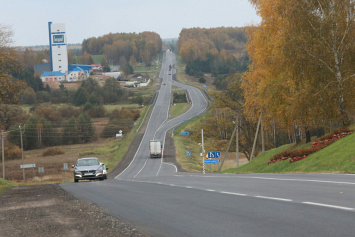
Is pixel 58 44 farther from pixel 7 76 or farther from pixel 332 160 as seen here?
pixel 332 160

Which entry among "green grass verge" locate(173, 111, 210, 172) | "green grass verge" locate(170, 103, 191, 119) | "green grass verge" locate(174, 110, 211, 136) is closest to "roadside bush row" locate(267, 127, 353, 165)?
"green grass verge" locate(173, 111, 210, 172)

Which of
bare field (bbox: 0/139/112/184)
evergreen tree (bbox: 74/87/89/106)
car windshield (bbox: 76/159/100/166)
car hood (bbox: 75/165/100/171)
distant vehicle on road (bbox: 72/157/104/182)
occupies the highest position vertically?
evergreen tree (bbox: 74/87/89/106)

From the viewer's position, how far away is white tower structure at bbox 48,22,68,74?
174750 mm

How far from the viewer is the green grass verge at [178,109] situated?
11238 cm

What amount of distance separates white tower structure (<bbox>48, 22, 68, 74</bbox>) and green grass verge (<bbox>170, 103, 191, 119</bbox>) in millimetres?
78906

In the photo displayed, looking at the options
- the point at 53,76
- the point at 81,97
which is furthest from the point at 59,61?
the point at 81,97

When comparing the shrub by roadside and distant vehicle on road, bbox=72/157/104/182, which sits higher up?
distant vehicle on road, bbox=72/157/104/182

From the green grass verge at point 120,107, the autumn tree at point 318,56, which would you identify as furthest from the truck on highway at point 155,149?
the green grass verge at point 120,107

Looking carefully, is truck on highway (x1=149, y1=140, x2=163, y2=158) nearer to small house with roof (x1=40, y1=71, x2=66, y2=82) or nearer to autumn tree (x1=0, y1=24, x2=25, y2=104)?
autumn tree (x1=0, y1=24, x2=25, y2=104)

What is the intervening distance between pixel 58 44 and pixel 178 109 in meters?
85.0

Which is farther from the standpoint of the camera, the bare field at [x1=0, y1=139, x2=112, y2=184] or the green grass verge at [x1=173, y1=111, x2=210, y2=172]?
the green grass verge at [x1=173, y1=111, x2=210, y2=172]

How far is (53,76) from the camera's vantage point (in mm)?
181625

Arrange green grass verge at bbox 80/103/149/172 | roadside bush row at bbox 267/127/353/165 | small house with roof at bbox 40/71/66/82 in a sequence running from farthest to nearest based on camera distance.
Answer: small house with roof at bbox 40/71/66/82, green grass verge at bbox 80/103/149/172, roadside bush row at bbox 267/127/353/165

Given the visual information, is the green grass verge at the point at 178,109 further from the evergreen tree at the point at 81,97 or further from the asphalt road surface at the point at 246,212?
the asphalt road surface at the point at 246,212
